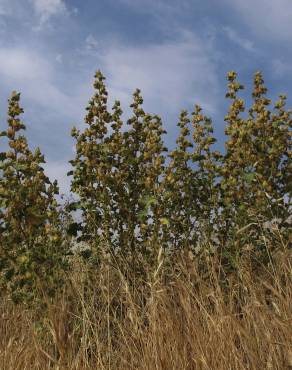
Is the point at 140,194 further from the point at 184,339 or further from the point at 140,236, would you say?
the point at 184,339

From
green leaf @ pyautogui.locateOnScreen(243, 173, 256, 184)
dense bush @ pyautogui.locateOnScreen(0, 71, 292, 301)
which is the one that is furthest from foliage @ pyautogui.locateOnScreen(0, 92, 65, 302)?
green leaf @ pyautogui.locateOnScreen(243, 173, 256, 184)

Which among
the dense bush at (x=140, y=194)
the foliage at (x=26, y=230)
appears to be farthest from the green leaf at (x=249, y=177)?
the foliage at (x=26, y=230)

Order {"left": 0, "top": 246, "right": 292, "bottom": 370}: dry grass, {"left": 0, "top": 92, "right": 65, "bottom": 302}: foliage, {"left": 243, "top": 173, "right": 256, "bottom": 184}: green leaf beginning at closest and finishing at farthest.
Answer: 1. {"left": 0, "top": 246, "right": 292, "bottom": 370}: dry grass
2. {"left": 0, "top": 92, "right": 65, "bottom": 302}: foliage
3. {"left": 243, "top": 173, "right": 256, "bottom": 184}: green leaf

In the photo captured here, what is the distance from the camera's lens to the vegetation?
397 cm

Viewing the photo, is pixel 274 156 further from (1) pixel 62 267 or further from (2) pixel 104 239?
(1) pixel 62 267

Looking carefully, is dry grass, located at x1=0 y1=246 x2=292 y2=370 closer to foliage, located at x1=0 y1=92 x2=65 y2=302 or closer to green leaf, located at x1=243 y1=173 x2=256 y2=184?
foliage, located at x1=0 y1=92 x2=65 y2=302

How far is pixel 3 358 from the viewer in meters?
3.89

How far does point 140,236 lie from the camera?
567cm

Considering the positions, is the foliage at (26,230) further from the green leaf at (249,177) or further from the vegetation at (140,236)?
the green leaf at (249,177)

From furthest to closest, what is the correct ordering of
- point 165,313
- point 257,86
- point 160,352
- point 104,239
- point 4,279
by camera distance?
point 257,86
point 104,239
point 4,279
point 165,313
point 160,352

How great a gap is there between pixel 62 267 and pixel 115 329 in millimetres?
671

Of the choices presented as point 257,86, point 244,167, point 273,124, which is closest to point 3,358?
point 244,167

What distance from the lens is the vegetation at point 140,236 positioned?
397 cm

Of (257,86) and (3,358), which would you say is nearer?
(3,358)
